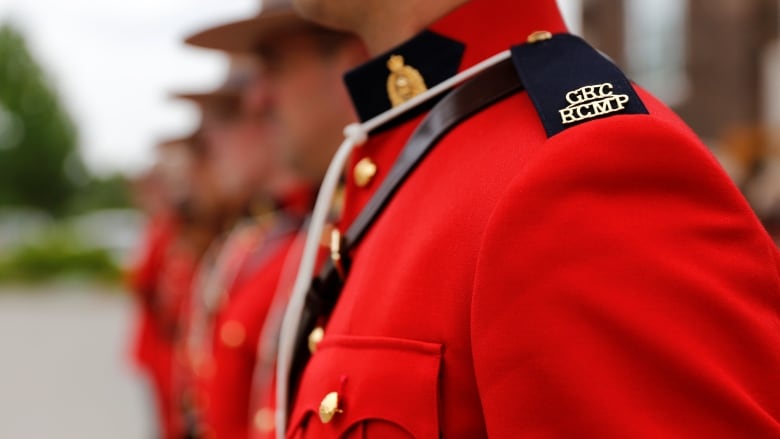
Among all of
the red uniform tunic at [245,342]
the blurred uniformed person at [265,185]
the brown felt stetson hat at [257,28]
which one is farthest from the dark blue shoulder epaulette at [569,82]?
the red uniform tunic at [245,342]

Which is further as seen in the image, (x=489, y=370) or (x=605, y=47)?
(x=605, y=47)

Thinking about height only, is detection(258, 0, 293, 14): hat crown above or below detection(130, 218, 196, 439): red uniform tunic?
above

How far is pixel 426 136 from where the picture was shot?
1.47 metres

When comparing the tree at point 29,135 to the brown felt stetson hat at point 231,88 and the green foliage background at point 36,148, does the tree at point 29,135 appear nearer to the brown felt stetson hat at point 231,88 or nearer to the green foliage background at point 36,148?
the green foliage background at point 36,148

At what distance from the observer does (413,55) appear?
1533 millimetres

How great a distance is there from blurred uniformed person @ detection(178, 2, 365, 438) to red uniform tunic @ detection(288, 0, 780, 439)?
1403 mm

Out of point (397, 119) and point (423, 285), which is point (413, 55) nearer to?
point (397, 119)

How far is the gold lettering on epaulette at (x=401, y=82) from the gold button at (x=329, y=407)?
0.49 metres

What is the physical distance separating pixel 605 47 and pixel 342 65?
1611 cm

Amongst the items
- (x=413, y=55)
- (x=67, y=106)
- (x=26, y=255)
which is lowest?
(x=26, y=255)

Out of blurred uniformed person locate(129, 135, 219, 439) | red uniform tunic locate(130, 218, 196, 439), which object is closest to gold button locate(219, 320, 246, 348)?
blurred uniformed person locate(129, 135, 219, 439)

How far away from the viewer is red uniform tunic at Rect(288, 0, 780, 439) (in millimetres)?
1087

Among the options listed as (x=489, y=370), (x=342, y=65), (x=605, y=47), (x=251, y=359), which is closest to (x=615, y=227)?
(x=489, y=370)

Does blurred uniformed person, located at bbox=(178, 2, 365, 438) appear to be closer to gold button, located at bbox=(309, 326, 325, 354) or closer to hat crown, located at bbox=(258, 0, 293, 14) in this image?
hat crown, located at bbox=(258, 0, 293, 14)
